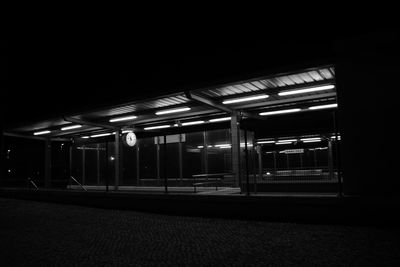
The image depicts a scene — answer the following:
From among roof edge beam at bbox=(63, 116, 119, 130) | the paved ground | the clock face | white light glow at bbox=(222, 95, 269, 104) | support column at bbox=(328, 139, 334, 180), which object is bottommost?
the paved ground

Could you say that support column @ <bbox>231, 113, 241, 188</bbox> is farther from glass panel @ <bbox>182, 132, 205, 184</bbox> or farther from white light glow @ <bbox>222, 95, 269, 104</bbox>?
glass panel @ <bbox>182, 132, 205, 184</bbox>

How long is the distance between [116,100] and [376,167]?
28.9 feet

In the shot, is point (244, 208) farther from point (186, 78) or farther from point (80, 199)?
point (80, 199)

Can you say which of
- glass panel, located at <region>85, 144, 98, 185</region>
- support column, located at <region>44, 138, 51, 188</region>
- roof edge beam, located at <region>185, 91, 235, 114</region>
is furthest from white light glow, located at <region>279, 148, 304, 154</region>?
support column, located at <region>44, 138, 51, 188</region>

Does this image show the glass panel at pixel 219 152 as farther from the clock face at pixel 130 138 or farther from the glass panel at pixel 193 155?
the clock face at pixel 130 138

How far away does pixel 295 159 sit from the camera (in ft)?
30.8

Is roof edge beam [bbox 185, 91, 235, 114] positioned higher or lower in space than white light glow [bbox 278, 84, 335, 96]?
lower

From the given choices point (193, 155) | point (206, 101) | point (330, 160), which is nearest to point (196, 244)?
point (330, 160)

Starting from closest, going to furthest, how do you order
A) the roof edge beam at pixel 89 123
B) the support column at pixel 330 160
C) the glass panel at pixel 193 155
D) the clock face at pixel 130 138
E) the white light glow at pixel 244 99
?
the support column at pixel 330 160, the white light glow at pixel 244 99, the clock face at pixel 130 138, the roof edge beam at pixel 89 123, the glass panel at pixel 193 155

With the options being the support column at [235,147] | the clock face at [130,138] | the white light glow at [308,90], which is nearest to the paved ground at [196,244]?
the white light glow at [308,90]

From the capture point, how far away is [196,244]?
5.25m

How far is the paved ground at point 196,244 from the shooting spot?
4246 mm

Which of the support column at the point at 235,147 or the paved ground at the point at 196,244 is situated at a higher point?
the support column at the point at 235,147

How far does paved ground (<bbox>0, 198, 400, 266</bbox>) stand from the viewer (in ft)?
13.9
